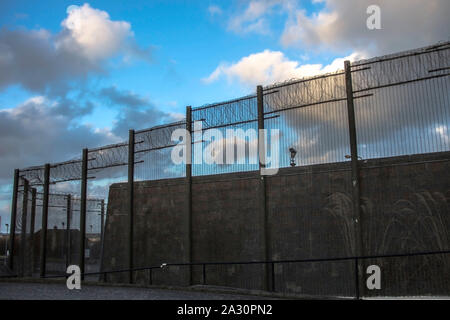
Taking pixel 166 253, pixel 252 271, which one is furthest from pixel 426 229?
pixel 166 253

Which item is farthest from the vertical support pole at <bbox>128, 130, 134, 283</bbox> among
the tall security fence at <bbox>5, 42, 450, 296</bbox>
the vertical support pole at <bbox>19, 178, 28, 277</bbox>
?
the vertical support pole at <bbox>19, 178, 28, 277</bbox>

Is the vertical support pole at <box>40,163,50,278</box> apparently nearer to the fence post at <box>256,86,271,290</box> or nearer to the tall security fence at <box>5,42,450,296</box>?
the tall security fence at <box>5,42,450,296</box>

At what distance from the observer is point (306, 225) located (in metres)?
13.0

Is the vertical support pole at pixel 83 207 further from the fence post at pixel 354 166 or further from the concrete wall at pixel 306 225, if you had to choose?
the fence post at pixel 354 166

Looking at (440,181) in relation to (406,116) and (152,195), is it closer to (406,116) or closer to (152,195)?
(406,116)

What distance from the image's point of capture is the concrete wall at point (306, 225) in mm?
11406

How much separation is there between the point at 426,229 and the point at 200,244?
7.14 m

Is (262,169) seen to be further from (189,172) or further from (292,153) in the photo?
(189,172)

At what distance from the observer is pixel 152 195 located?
16.7m

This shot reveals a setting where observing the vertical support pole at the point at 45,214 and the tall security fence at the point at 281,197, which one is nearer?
the tall security fence at the point at 281,197

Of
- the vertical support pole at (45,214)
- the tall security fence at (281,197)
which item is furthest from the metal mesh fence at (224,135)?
the vertical support pole at (45,214)

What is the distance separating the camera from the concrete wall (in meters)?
11.4

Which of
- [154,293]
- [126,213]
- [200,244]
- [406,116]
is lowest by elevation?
[154,293]
